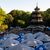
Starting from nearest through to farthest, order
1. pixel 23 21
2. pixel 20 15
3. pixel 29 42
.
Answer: pixel 29 42 < pixel 23 21 < pixel 20 15

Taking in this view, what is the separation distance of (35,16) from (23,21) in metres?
15.3

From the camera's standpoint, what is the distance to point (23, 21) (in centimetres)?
6253

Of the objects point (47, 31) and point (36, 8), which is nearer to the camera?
point (47, 31)

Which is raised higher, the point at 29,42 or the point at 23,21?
the point at 29,42

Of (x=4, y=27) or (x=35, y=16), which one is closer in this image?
(x=35, y=16)

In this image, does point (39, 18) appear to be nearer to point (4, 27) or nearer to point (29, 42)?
point (4, 27)

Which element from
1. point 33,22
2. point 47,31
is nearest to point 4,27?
point 33,22

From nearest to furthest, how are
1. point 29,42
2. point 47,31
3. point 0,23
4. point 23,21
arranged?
1. point 29,42
2. point 47,31
3. point 0,23
4. point 23,21

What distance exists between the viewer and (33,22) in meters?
47.2

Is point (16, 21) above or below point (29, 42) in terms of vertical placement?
below

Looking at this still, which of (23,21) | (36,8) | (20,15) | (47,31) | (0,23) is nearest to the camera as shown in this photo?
(47,31)

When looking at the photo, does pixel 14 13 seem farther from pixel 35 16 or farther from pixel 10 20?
pixel 35 16

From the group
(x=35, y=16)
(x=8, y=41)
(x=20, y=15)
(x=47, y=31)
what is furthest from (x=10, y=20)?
(x=8, y=41)

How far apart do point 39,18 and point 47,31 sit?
10.6 metres
